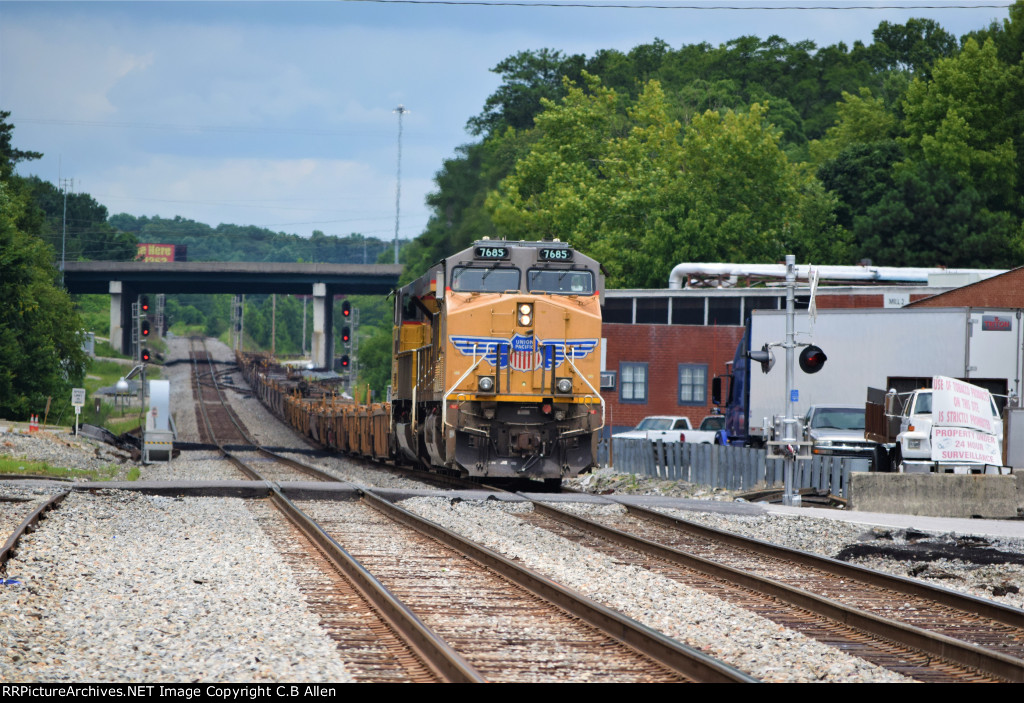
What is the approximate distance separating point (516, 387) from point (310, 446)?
3401 centimetres

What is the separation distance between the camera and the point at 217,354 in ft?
453

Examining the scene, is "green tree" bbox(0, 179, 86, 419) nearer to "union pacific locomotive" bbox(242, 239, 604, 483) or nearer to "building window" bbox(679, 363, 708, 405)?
"building window" bbox(679, 363, 708, 405)

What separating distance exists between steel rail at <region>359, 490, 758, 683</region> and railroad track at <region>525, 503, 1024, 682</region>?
1647 millimetres

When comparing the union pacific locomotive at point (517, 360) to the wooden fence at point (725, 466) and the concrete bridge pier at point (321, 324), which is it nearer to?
the wooden fence at point (725, 466)

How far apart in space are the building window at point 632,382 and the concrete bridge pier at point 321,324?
67.9 metres

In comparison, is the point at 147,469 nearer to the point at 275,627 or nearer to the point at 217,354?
the point at 275,627

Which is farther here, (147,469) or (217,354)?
(217,354)

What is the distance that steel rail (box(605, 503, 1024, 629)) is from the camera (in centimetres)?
1008

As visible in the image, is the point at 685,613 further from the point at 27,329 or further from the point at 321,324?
the point at 321,324

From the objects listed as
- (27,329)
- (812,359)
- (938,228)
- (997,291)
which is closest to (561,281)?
(812,359)

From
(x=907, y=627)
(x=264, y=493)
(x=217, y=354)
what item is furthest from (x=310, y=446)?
(x=217, y=354)

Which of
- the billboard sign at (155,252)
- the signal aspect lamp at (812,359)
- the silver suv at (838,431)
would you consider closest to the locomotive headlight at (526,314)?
the signal aspect lamp at (812,359)

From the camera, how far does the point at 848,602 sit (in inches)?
429

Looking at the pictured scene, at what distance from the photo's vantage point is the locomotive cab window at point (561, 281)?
71.9 ft
